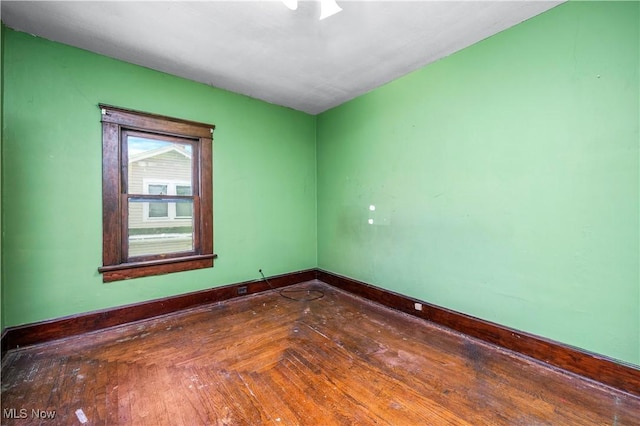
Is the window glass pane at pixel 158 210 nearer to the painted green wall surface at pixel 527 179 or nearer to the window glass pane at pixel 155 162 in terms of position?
the window glass pane at pixel 155 162

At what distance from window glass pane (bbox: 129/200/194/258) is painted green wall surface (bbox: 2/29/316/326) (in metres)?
0.30

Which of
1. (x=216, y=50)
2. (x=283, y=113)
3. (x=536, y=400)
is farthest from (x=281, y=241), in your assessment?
(x=536, y=400)

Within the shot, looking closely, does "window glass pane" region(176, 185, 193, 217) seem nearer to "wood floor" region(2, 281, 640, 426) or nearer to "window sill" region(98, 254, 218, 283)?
"window sill" region(98, 254, 218, 283)

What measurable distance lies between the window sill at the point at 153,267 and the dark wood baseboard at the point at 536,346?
7.57 feet

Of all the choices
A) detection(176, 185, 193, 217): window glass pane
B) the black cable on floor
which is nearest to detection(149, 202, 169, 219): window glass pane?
detection(176, 185, 193, 217): window glass pane

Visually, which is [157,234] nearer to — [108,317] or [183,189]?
[183,189]

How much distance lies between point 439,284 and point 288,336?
1644mm

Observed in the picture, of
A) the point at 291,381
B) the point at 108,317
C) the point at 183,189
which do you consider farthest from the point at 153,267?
the point at 291,381

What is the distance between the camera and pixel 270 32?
2.26 meters

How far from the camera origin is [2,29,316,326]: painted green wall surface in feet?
7.39

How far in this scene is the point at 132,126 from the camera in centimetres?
275

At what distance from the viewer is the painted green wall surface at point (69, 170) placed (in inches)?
88.7

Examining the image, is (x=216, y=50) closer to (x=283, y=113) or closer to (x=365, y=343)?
(x=283, y=113)

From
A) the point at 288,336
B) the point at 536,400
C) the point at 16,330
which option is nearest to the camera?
the point at 536,400
